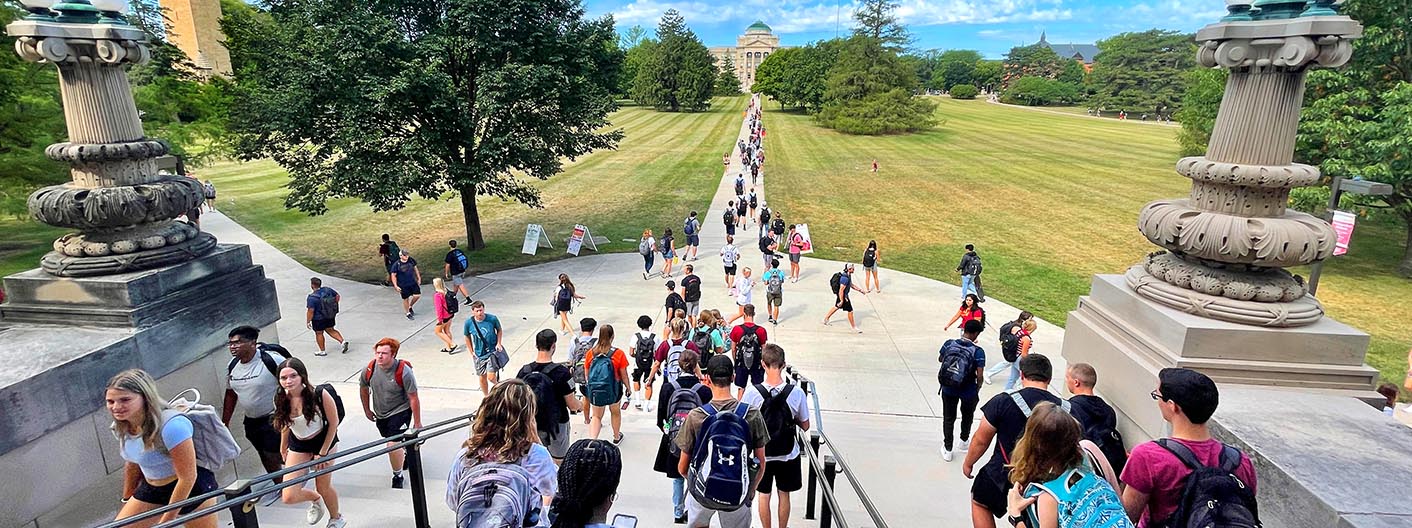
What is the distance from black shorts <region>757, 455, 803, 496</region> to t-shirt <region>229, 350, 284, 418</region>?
398cm

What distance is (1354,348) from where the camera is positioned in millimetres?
4652

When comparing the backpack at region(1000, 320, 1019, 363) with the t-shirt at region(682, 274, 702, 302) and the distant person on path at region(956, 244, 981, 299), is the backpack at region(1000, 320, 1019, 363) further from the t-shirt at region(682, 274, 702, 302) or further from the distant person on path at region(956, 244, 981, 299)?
the t-shirt at region(682, 274, 702, 302)

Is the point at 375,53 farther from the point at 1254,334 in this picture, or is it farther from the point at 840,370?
the point at 1254,334

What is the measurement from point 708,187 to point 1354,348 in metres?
27.4

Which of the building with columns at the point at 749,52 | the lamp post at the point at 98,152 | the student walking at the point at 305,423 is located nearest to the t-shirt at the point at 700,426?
the student walking at the point at 305,423

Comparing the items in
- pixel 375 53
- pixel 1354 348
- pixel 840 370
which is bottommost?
pixel 840 370

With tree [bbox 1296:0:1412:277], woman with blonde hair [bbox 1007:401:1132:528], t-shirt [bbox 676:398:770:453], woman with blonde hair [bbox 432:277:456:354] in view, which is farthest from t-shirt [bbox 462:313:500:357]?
tree [bbox 1296:0:1412:277]

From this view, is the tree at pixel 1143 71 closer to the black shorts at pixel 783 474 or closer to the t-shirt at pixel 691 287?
the t-shirt at pixel 691 287

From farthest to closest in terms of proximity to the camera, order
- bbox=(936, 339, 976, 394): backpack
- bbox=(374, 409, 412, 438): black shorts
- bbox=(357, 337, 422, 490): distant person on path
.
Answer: bbox=(936, 339, 976, 394): backpack < bbox=(374, 409, 412, 438): black shorts < bbox=(357, 337, 422, 490): distant person on path

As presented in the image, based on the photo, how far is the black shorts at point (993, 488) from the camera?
431 cm

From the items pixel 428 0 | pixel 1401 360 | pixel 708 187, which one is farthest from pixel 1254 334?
pixel 708 187

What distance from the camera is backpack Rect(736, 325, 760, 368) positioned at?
25.3 feet

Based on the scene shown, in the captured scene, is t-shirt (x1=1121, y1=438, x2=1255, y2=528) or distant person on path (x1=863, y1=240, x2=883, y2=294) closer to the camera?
t-shirt (x1=1121, y1=438, x2=1255, y2=528)

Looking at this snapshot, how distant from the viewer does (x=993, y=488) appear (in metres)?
4.37
